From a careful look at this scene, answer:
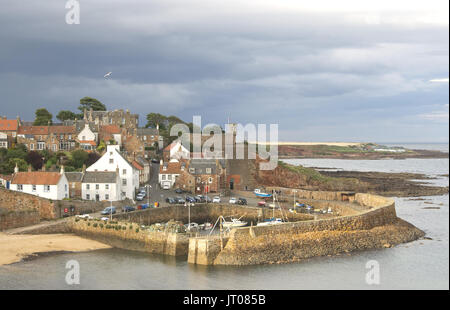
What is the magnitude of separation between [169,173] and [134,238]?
73.8ft

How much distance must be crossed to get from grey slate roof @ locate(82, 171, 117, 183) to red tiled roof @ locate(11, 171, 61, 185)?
10.1 feet

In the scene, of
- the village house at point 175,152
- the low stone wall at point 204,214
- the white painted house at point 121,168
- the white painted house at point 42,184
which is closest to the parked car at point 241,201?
the low stone wall at point 204,214

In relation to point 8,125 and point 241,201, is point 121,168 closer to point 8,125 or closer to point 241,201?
point 241,201

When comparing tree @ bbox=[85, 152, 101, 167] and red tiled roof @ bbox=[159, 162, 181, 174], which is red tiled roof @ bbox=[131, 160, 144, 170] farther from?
tree @ bbox=[85, 152, 101, 167]

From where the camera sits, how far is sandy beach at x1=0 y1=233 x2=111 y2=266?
3203cm

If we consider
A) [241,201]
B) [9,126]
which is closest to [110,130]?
[9,126]

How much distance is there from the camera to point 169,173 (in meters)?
56.9

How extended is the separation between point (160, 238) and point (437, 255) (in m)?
15.9

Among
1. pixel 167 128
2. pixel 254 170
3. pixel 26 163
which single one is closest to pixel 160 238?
pixel 26 163

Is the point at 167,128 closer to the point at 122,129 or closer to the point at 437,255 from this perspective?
the point at 122,129

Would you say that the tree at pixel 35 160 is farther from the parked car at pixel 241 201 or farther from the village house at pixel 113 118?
the parked car at pixel 241 201

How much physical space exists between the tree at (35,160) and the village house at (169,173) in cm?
1217

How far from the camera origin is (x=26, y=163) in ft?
180
